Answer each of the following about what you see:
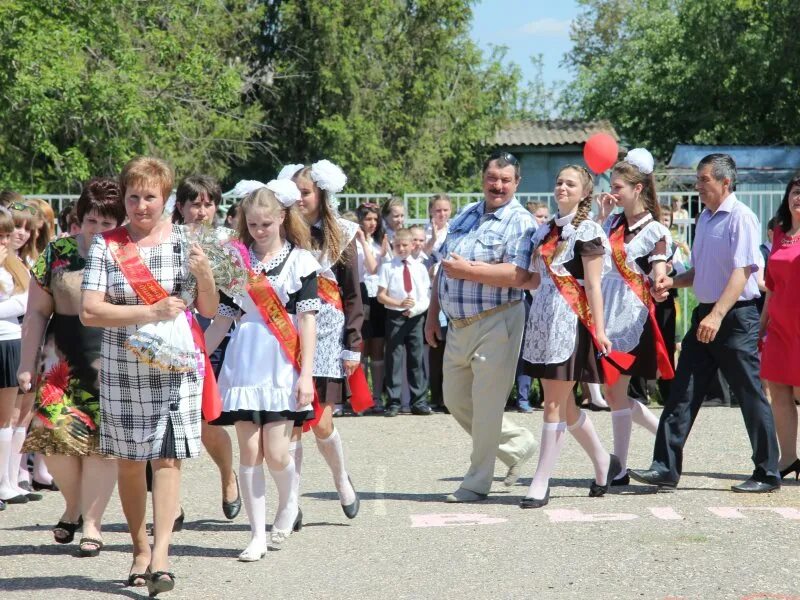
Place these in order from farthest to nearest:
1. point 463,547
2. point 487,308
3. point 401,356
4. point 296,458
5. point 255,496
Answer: point 401,356
point 487,308
point 296,458
point 463,547
point 255,496

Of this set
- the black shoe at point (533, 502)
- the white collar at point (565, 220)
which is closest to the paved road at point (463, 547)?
the black shoe at point (533, 502)

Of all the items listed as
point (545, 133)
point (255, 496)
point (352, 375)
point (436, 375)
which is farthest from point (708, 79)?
point (255, 496)

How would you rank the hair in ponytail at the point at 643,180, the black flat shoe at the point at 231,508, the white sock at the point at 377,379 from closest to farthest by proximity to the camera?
the black flat shoe at the point at 231,508 → the hair in ponytail at the point at 643,180 → the white sock at the point at 377,379

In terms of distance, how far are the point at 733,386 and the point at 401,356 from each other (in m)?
5.34

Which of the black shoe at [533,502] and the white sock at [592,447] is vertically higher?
the white sock at [592,447]

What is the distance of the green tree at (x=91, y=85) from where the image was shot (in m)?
17.2

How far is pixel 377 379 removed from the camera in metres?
13.2

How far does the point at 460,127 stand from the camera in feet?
124

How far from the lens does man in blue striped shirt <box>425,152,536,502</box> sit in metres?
7.73

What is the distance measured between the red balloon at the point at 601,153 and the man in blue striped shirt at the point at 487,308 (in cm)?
90

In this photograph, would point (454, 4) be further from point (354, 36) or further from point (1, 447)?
point (1, 447)

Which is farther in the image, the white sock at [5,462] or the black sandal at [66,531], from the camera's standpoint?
the white sock at [5,462]

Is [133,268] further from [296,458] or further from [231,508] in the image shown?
[231,508]

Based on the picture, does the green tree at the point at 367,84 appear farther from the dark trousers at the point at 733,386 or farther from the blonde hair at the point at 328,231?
the blonde hair at the point at 328,231
